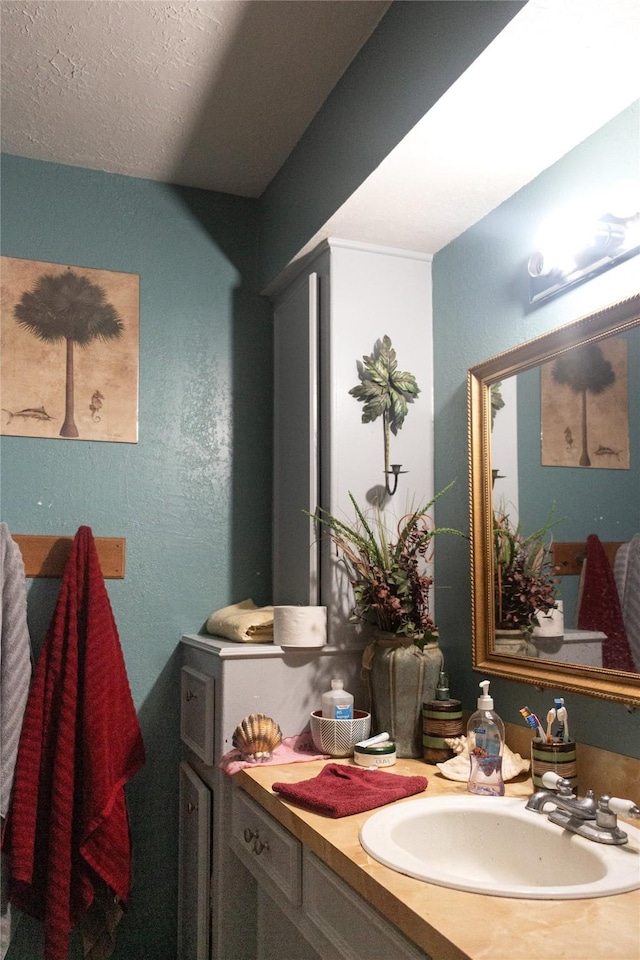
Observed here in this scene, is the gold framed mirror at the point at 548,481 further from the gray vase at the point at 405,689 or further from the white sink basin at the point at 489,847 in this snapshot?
the white sink basin at the point at 489,847

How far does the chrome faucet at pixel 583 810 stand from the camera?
1.24 metres

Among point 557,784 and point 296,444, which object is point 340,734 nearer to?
point 557,784

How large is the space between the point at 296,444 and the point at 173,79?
3.39 ft

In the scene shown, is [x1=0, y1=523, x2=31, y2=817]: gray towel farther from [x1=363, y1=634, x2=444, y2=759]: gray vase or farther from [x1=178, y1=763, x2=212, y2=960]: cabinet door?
[x1=363, y1=634, x2=444, y2=759]: gray vase

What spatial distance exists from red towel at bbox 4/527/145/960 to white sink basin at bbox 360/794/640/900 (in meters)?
0.92

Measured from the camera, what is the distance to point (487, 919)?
1.01 m

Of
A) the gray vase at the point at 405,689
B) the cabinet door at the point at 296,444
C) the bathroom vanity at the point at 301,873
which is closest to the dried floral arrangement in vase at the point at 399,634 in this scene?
the gray vase at the point at 405,689

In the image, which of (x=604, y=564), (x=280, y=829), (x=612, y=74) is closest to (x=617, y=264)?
(x=612, y=74)

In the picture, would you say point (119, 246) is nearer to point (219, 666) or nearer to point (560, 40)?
point (219, 666)

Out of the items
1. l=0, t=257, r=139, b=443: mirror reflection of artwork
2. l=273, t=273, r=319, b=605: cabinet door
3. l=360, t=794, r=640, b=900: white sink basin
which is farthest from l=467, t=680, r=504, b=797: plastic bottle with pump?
l=0, t=257, r=139, b=443: mirror reflection of artwork

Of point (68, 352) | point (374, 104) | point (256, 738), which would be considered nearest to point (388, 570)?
point (256, 738)

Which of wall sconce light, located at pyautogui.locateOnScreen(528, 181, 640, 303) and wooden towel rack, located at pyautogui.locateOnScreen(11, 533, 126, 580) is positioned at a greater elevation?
wall sconce light, located at pyautogui.locateOnScreen(528, 181, 640, 303)

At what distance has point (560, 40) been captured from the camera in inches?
51.3

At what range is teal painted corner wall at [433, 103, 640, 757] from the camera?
1.50 meters
